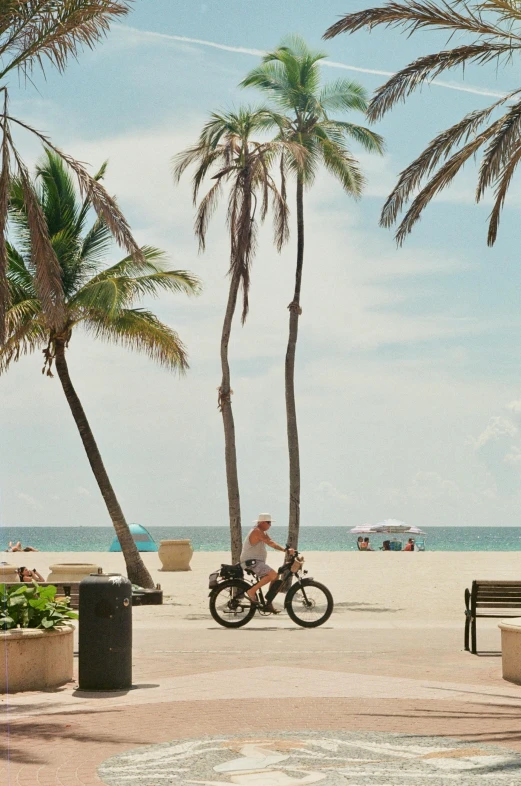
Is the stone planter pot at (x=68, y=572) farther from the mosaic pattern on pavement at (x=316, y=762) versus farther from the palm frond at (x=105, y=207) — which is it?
the mosaic pattern on pavement at (x=316, y=762)

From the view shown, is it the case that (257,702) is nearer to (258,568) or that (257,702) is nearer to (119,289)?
(258,568)

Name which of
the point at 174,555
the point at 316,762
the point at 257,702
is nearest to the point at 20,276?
the point at 174,555

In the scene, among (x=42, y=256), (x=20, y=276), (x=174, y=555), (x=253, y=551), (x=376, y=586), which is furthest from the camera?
(x=174, y=555)

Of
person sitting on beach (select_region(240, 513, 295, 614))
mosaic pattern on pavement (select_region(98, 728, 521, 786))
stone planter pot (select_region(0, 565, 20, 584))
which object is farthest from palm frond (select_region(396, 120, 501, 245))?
stone planter pot (select_region(0, 565, 20, 584))

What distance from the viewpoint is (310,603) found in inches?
624

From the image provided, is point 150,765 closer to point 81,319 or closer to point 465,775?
point 465,775

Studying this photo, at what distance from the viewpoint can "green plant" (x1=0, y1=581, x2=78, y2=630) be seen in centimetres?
974

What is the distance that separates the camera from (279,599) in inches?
868

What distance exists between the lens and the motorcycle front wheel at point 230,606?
1578cm

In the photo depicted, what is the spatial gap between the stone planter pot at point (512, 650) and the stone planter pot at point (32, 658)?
4.20 m

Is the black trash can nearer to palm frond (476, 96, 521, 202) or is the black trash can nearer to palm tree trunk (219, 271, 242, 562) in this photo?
palm frond (476, 96, 521, 202)

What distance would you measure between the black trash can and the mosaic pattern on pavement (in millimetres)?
2338

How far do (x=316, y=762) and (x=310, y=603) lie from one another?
9077 mm

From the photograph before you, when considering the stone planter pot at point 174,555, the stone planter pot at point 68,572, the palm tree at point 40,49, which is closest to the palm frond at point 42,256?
the palm tree at point 40,49
